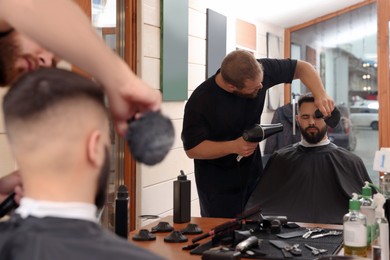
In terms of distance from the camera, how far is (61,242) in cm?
96

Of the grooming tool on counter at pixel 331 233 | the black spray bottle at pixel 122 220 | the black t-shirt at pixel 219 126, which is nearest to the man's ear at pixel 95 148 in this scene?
the black spray bottle at pixel 122 220

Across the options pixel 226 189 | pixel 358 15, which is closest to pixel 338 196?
pixel 226 189

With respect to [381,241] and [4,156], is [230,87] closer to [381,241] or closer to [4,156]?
[4,156]

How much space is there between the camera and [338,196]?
3.35 metres

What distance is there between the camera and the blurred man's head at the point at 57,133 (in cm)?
96

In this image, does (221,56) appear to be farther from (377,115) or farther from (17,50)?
(17,50)

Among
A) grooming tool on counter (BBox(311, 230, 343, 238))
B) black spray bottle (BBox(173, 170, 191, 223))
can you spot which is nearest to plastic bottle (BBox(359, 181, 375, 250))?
grooming tool on counter (BBox(311, 230, 343, 238))

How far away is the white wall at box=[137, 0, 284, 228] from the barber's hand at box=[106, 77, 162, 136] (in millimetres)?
2279

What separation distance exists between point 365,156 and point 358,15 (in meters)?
1.60

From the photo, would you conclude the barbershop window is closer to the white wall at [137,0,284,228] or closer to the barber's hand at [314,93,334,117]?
the white wall at [137,0,284,228]

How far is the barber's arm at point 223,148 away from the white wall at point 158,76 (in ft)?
0.91

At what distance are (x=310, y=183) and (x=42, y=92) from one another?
9.10 ft

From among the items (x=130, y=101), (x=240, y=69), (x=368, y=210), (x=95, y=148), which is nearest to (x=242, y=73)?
(x=240, y=69)

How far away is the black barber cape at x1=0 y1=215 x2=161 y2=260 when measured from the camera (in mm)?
950
